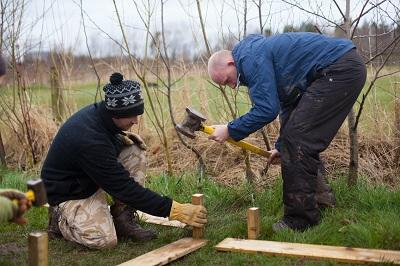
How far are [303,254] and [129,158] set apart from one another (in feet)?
5.52

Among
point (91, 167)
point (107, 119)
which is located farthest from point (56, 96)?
point (91, 167)

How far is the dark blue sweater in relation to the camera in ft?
13.0

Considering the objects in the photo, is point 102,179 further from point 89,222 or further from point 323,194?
point 323,194

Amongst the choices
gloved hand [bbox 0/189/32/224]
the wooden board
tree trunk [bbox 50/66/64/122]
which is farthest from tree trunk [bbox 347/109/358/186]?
tree trunk [bbox 50/66/64/122]

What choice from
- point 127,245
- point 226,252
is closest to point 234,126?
point 226,252

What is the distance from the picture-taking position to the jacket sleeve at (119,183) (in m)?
3.96

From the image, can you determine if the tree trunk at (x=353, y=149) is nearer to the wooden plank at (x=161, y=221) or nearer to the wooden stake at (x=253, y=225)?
the wooden stake at (x=253, y=225)

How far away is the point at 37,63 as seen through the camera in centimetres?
832

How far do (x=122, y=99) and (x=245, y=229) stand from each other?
1443 millimetres

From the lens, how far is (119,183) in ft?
13.1

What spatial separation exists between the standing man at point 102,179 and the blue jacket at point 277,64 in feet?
2.50

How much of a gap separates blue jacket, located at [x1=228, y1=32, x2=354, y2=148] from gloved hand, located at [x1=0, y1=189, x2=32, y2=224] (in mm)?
1748

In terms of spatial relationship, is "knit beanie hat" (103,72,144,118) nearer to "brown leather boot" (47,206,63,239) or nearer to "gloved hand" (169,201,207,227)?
"gloved hand" (169,201,207,227)

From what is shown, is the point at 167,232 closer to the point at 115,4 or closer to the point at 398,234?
the point at 398,234
